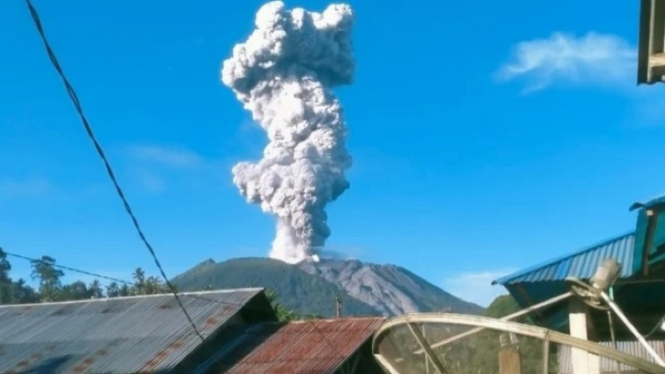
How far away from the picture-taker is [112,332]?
22.3 m

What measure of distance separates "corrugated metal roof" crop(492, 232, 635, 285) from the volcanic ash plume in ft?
362

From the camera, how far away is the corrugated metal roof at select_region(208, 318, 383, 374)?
19.0 m

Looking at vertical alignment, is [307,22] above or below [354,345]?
above

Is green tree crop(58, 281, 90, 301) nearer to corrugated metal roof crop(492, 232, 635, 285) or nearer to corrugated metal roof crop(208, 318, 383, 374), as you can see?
corrugated metal roof crop(208, 318, 383, 374)

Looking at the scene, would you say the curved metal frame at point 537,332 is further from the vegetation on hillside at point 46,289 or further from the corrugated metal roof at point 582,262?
the vegetation on hillside at point 46,289

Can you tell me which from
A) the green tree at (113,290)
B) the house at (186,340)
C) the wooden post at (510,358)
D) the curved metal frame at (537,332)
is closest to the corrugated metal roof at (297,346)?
the house at (186,340)

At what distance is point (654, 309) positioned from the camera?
859 cm

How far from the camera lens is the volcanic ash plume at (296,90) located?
393 ft

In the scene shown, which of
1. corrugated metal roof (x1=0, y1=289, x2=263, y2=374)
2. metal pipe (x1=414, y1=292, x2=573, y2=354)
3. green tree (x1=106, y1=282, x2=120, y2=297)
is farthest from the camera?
green tree (x1=106, y1=282, x2=120, y2=297)

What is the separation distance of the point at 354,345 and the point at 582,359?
13.6 m

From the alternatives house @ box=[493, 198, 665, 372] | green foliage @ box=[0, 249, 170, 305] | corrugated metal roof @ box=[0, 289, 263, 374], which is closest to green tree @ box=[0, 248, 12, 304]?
green foliage @ box=[0, 249, 170, 305]

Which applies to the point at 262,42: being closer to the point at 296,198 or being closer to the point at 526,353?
the point at 296,198

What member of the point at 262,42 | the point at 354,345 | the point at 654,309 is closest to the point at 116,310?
the point at 354,345

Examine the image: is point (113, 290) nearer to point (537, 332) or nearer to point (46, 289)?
point (46, 289)
